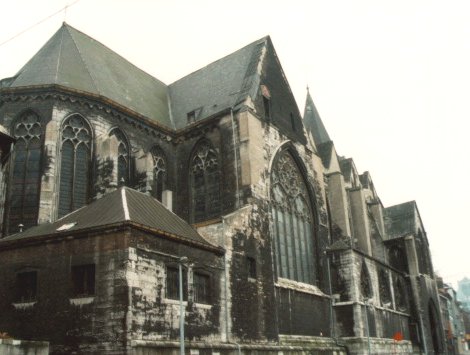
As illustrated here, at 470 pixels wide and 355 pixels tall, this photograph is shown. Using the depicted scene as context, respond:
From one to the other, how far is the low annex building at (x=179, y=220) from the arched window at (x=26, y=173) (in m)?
0.06

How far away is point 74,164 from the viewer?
73.9 ft

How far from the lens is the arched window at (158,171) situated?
996 inches

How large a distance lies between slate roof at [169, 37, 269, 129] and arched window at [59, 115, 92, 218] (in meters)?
6.77

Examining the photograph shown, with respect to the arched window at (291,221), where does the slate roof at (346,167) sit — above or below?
above

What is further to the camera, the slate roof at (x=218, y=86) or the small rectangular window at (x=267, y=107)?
the slate roof at (x=218, y=86)

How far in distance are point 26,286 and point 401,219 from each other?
31963 millimetres

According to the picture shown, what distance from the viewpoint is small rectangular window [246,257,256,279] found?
844 inches

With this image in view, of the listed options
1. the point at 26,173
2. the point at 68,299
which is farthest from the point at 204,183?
the point at 68,299

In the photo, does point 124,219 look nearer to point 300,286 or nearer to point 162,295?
point 162,295

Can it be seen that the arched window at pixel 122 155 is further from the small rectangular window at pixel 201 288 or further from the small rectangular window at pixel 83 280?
the small rectangular window at pixel 83 280

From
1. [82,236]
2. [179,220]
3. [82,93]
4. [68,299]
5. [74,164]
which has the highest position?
[82,93]

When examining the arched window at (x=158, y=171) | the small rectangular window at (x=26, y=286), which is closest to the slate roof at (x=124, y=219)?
the small rectangular window at (x=26, y=286)

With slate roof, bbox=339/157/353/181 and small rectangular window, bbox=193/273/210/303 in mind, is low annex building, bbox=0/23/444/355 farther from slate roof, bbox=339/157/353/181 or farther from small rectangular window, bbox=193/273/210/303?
slate roof, bbox=339/157/353/181

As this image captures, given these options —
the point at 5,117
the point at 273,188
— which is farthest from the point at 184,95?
the point at 5,117
